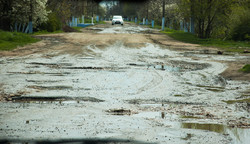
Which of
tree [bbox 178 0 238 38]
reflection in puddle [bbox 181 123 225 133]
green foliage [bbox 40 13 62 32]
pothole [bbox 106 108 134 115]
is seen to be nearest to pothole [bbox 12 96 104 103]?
pothole [bbox 106 108 134 115]

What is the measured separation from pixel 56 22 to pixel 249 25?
2151cm

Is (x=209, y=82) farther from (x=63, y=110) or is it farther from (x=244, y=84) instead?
(x=63, y=110)

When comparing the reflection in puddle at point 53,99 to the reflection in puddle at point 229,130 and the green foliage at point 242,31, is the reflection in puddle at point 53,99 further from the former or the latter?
the green foliage at point 242,31

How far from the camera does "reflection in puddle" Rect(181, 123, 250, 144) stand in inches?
218

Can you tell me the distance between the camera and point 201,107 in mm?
7789

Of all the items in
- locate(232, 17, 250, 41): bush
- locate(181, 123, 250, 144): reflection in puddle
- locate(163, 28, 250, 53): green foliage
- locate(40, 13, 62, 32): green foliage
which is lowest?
locate(181, 123, 250, 144): reflection in puddle

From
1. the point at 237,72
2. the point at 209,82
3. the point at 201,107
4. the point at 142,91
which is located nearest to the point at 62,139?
the point at 201,107

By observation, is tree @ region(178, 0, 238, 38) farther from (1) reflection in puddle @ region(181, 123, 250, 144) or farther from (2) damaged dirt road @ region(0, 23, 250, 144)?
(1) reflection in puddle @ region(181, 123, 250, 144)

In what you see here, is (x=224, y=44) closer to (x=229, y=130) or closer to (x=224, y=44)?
(x=224, y=44)

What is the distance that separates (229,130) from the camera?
6.05 meters

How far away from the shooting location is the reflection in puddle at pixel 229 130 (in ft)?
18.2

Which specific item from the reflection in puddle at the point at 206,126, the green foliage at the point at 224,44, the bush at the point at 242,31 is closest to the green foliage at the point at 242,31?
the bush at the point at 242,31

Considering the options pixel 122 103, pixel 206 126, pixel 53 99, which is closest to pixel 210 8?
pixel 122 103

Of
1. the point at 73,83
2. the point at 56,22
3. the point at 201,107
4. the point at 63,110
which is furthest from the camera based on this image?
the point at 56,22
